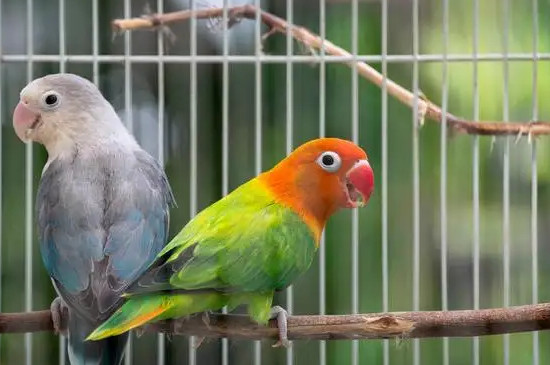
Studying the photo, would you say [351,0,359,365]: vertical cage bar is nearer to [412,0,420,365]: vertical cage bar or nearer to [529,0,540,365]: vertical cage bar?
[412,0,420,365]: vertical cage bar

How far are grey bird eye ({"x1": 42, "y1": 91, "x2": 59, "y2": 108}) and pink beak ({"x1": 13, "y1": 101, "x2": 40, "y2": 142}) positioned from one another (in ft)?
0.09

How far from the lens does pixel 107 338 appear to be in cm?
154

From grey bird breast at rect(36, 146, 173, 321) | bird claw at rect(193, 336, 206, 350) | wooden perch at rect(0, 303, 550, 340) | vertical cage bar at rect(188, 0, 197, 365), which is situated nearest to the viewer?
wooden perch at rect(0, 303, 550, 340)

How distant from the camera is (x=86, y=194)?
1651 mm

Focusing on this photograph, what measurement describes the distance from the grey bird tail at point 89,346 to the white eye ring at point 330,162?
0.46m

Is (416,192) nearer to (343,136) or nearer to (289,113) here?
(343,136)

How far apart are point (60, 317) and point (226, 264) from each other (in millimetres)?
333

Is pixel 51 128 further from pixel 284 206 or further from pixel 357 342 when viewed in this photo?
pixel 357 342

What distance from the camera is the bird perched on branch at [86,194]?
1.57 m

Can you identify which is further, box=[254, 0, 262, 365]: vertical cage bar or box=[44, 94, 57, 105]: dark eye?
box=[254, 0, 262, 365]: vertical cage bar

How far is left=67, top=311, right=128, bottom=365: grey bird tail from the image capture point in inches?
60.3

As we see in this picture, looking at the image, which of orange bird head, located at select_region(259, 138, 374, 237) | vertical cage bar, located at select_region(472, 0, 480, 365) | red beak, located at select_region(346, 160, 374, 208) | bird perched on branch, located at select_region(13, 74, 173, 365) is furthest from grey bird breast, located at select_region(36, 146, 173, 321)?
vertical cage bar, located at select_region(472, 0, 480, 365)

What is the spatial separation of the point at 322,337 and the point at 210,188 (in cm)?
48

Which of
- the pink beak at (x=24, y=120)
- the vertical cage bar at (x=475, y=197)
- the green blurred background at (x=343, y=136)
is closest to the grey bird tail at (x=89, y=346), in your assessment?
the green blurred background at (x=343, y=136)
